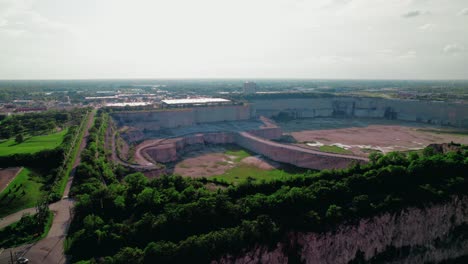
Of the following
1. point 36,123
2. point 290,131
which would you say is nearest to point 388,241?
point 290,131

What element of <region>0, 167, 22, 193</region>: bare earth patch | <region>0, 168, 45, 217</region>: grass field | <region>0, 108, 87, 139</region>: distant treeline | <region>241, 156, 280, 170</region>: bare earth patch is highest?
<region>0, 108, 87, 139</region>: distant treeline

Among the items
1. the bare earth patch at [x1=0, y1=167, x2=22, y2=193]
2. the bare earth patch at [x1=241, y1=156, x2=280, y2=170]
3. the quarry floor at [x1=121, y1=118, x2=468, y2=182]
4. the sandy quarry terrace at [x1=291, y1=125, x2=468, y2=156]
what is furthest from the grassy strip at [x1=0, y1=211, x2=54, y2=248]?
the sandy quarry terrace at [x1=291, y1=125, x2=468, y2=156]

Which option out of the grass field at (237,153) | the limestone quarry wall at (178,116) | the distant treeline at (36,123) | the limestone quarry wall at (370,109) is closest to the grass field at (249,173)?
the grass field at (237,153)

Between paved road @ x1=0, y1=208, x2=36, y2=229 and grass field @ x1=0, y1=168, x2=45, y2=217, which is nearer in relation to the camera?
paved road @ x1=0, y1=208, x2=36, y2=229

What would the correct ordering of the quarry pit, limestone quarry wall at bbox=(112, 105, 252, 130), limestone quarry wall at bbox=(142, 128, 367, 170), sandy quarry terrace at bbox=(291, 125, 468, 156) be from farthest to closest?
limestone quarry wall at bbox=(112, 105, 252, 130)
sandy quarry terrace at bbox=(291, 125, 468, 156)
the quarry pit
limestone quarry wall at bbox=(142, 128, 367, 170)

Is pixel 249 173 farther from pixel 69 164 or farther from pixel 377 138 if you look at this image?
pixel 377 138

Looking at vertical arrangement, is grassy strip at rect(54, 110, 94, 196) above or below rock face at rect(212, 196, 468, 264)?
above

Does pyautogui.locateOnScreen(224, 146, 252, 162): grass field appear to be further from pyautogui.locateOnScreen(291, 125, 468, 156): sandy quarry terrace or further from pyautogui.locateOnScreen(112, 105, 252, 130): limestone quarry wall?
pyautogui.locateOnScreen(112, 105, 252, 130): limestone quarry wall
